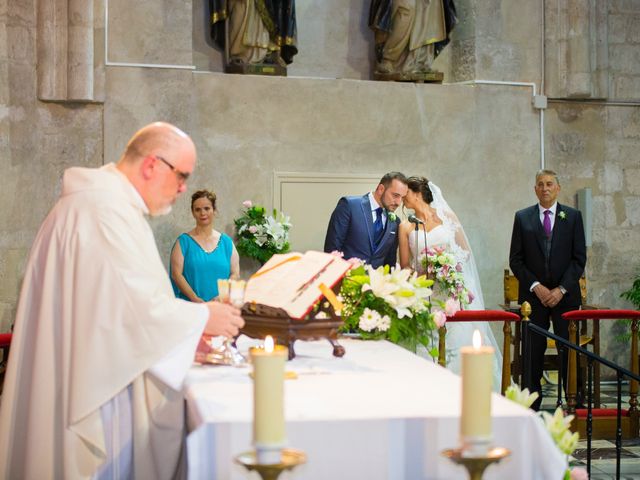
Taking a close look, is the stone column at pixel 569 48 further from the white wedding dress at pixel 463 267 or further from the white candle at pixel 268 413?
the white candle at pixel 268 413

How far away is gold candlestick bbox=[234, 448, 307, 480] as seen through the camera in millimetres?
2225

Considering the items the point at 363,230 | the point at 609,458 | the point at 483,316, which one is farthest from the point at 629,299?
the point at 483,316

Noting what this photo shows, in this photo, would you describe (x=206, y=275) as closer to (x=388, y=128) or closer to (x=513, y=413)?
(x=388, y=128)

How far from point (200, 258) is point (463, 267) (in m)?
2.15

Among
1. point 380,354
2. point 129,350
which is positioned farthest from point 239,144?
point 129,350

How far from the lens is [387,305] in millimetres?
4648

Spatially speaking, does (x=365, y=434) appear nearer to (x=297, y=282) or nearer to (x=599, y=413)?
(x=297, y=282)

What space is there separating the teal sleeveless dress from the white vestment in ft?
15.7

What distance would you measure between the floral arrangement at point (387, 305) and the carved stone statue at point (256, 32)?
5403 millimetres

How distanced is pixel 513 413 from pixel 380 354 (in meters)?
1.14

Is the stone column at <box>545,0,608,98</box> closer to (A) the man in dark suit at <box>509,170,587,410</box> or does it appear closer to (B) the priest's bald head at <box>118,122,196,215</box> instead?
(A) the man in dark suit at <box>509,170,587,410</box>

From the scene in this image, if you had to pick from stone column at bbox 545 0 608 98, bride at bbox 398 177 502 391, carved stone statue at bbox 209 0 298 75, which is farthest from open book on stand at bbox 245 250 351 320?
stone column at bbox 545 0 608 98

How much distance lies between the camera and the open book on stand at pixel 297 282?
4008 mm

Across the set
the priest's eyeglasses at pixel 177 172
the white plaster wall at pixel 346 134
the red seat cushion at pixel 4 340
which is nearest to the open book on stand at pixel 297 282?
the priest's eyeglasses at pixel 177 172
